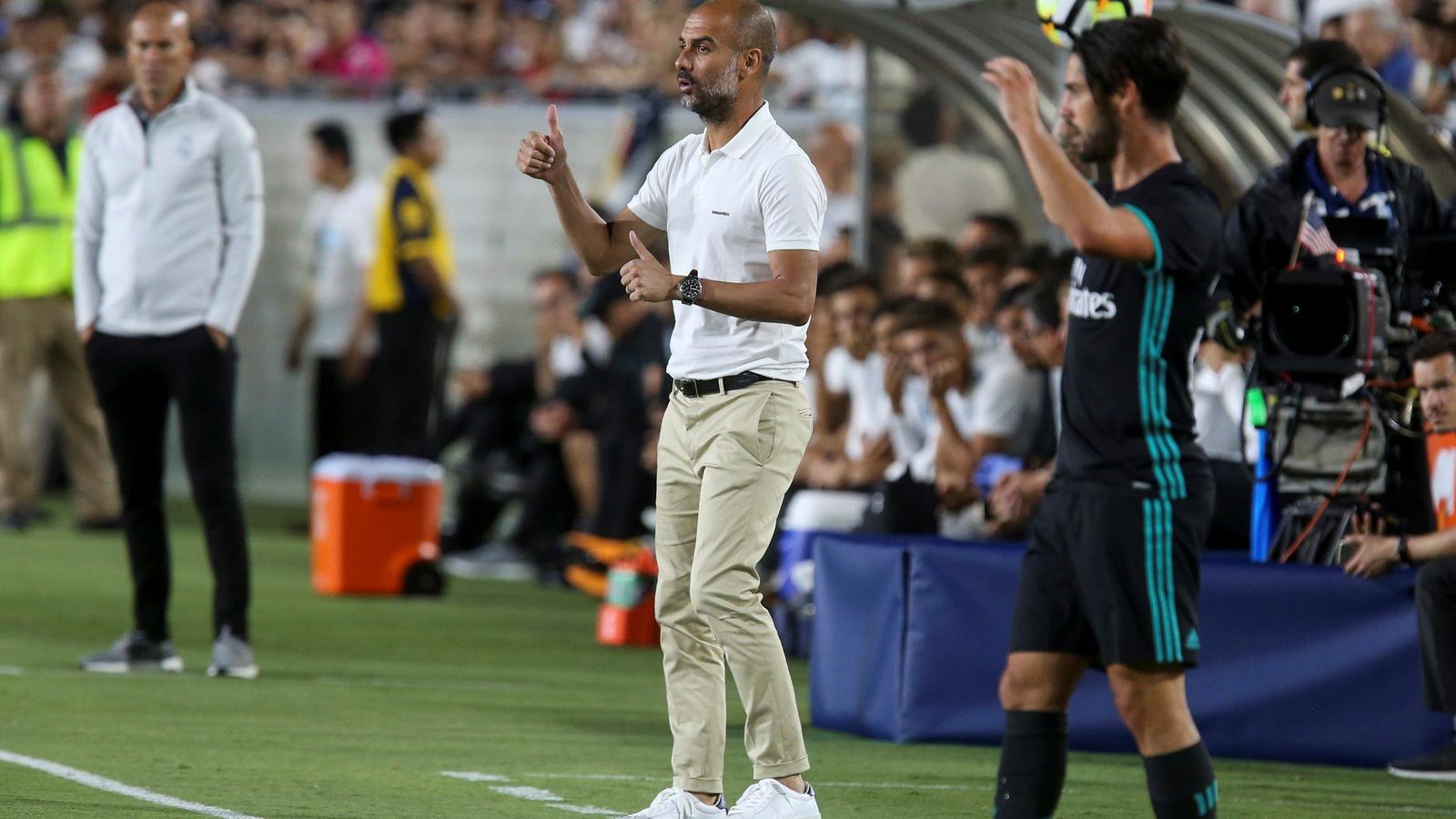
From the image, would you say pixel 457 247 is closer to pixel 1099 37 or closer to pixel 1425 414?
pixel 1425 414

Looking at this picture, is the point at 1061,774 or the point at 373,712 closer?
the point at 1061,774

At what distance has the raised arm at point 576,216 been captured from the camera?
543 centimetres

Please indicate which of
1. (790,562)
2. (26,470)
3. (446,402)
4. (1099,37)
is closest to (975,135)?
(790,562)

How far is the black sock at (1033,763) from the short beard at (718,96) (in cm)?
166

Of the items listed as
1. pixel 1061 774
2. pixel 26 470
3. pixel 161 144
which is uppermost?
pixel 161 144

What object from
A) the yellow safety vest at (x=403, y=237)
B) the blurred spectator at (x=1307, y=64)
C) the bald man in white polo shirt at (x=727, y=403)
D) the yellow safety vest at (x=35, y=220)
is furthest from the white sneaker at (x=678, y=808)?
the yellow safety vest at (x=35, y=220)

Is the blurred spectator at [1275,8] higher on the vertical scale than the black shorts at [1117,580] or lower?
higher

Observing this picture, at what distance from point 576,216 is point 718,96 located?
463mm

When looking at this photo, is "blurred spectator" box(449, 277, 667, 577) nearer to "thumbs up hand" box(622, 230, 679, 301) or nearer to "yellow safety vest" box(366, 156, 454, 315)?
"yellow safety vest" box(366, 156, 454, 315)

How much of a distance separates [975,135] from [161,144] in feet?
17.8

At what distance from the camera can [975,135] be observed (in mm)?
12430

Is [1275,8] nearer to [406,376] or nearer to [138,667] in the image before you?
[406,376]

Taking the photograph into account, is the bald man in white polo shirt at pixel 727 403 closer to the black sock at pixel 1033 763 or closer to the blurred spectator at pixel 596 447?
the black sock at pixel 1033 763

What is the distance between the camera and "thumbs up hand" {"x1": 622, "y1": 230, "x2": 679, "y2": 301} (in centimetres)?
507
